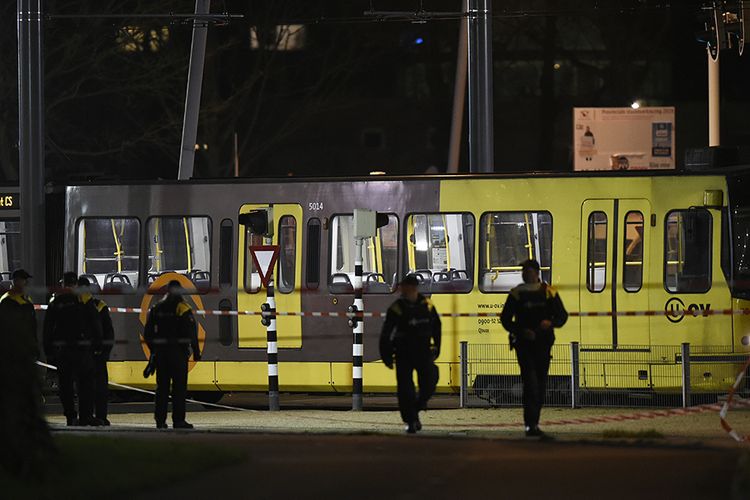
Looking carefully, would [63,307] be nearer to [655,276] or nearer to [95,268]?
[95,268]

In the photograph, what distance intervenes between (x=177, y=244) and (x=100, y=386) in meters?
4.22

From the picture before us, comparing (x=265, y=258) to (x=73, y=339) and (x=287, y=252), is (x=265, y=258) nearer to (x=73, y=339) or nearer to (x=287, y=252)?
(x=287, y=252)

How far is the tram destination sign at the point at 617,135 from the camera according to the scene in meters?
37.9

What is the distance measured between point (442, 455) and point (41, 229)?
1097cm

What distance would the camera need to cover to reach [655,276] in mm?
20922

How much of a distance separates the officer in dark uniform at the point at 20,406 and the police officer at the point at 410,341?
17.0 ft

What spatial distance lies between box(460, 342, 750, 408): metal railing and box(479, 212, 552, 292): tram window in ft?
3.10

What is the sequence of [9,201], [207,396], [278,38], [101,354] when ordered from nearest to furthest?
[101,354] < [207,396] < [9,201] < [278,38]

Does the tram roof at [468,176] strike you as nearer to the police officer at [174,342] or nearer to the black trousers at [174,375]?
Result: the police officer at [174,342]

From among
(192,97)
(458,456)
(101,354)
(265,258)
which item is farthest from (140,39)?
(458,456)

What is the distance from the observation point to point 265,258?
69.4ft

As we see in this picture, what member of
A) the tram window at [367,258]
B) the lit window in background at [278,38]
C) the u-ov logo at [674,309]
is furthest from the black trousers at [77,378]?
the lit window in background at [278,38]

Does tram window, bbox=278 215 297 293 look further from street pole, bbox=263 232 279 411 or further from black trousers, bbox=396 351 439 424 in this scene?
black trousers, bbox=396 351 439 424

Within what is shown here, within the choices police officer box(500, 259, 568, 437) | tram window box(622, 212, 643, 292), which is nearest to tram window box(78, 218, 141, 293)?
tram window box(622, 212, 643, 292)
